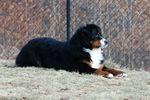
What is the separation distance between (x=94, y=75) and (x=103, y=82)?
356mm

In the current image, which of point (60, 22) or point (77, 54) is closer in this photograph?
point (77, 54)

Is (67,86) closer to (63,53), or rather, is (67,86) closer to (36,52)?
(63,53)

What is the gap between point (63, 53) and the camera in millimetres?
3990

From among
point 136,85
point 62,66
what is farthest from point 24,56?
point 136,85

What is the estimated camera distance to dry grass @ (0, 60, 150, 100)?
2508mm

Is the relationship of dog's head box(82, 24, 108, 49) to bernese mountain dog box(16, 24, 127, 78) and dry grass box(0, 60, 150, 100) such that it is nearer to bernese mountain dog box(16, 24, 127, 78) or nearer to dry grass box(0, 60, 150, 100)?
bernese mountain dog box(16, 24, 127, 78)

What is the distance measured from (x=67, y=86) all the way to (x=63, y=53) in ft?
3.80

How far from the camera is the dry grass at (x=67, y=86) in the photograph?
2.51 metres

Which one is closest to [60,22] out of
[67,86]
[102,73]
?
[102,73]

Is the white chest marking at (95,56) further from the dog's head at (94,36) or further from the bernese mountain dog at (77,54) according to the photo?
the dog's head at (94,36)

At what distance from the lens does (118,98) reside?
96.8 inches

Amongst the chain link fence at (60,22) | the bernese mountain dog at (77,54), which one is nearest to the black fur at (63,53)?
the bernese mountain dog at (77,54)

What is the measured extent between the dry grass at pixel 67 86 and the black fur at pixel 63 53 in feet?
0.85

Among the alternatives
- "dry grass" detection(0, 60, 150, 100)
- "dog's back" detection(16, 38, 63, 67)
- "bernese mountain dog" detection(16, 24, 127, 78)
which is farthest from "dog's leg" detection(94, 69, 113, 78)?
"dog's back" detection(16, 38, 63, 67)
